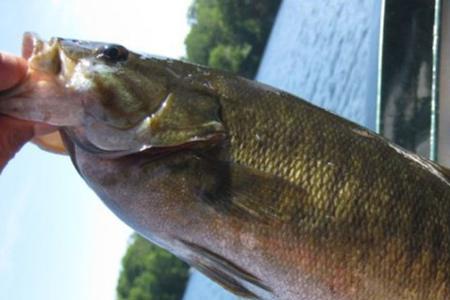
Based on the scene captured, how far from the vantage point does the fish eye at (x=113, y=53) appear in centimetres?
243

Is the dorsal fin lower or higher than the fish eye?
lower

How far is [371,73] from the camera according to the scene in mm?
7133

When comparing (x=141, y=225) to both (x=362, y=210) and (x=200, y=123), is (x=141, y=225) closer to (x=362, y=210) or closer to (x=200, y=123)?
(x=200, y=123)

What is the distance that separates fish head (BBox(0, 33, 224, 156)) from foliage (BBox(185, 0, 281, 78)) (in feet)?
67.6

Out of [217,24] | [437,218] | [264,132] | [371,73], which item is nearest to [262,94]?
[264,132]

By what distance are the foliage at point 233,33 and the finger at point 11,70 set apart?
20.7 m

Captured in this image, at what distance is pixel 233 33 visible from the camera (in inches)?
1071

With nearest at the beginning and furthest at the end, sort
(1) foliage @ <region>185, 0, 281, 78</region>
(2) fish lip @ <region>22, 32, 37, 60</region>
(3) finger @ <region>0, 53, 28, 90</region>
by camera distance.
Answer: (3) finger @ <region>0, 53, 28, 90</region>, (2) fish lip @ <region>22, 32, 37, 60</region>, (1) foliage @ <region>185, 0, 281, 78</region>

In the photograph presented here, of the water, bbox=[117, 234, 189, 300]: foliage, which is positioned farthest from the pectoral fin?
bbox=[117, 234, 189, 300]: foliage

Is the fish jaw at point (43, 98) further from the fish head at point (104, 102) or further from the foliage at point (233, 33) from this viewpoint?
the foliage at point (233, 33)

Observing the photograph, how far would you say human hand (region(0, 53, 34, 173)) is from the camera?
223 centimetres

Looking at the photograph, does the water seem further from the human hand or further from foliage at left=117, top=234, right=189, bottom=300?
foliage at left=117, top=234, right=189, bottom=300

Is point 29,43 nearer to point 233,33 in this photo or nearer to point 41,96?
point 41,96

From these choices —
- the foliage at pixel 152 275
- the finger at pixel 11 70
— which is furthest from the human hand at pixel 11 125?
the foliage at pixel 152 275
